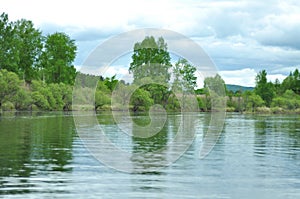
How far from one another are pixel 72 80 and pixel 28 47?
561 inches

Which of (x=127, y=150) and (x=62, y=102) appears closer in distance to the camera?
(x=127, y=150)

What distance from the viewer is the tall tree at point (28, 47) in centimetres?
11719

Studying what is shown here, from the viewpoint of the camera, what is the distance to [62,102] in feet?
341

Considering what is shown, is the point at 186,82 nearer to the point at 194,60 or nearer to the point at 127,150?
the point at 194,60

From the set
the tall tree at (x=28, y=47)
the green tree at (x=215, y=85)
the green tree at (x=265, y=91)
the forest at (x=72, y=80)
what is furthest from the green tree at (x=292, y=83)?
the tall tree at (x=28, y=47)

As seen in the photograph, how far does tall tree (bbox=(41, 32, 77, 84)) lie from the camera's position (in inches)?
4847

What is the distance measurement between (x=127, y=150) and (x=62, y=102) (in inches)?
3044

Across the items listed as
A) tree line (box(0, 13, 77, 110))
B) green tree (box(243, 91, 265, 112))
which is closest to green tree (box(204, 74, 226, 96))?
green tree (box(243, 91, 265, 112))

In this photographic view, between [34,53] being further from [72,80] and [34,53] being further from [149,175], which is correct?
[149,175]

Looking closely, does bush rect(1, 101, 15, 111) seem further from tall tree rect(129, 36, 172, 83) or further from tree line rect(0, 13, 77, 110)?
tall tree rect(129, 36, 172, 83)

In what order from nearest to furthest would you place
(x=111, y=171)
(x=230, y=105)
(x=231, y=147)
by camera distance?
1. (x=111, y=171)
2. (x=231, y=147)
3. (x=230, y=105)

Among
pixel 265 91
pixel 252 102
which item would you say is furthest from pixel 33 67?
pixel 265 91

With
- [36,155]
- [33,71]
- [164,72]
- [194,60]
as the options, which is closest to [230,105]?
[164,72]

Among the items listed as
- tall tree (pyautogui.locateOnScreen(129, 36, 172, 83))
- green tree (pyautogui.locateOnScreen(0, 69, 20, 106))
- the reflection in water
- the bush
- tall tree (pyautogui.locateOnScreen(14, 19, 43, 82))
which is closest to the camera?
the reflection in water
